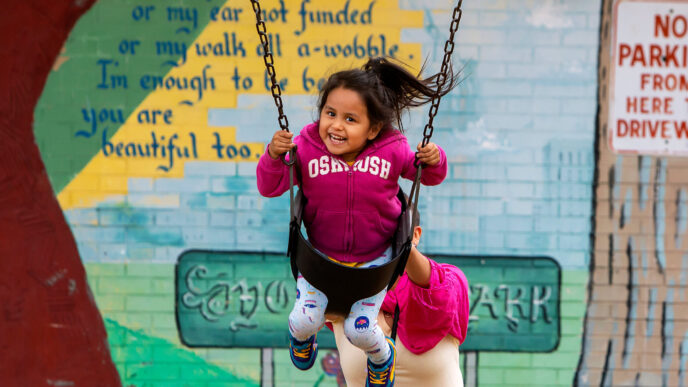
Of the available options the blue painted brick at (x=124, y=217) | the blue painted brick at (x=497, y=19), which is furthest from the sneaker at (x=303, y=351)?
the blue painted brick at (x=497, y=19)

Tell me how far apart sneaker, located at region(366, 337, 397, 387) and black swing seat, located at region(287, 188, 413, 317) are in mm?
298

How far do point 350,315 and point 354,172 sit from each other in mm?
567

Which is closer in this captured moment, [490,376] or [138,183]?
[138,183]

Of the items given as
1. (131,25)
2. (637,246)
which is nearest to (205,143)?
(131,25)

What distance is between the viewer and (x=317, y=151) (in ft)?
9.64

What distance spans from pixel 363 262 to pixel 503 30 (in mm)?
2878

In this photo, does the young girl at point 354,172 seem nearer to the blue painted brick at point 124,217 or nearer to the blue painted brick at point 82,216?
the blue painted brick at point 124,217

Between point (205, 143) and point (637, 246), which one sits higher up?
point (205, 143)

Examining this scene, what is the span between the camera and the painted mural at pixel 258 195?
529 cm

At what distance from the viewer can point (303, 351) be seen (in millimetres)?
3189

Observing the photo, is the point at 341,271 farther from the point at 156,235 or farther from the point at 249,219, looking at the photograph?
the point at 156,235

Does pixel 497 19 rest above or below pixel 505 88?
above

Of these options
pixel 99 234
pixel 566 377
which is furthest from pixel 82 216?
pixel 566 377

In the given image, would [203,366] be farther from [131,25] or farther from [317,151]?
[317,151]
